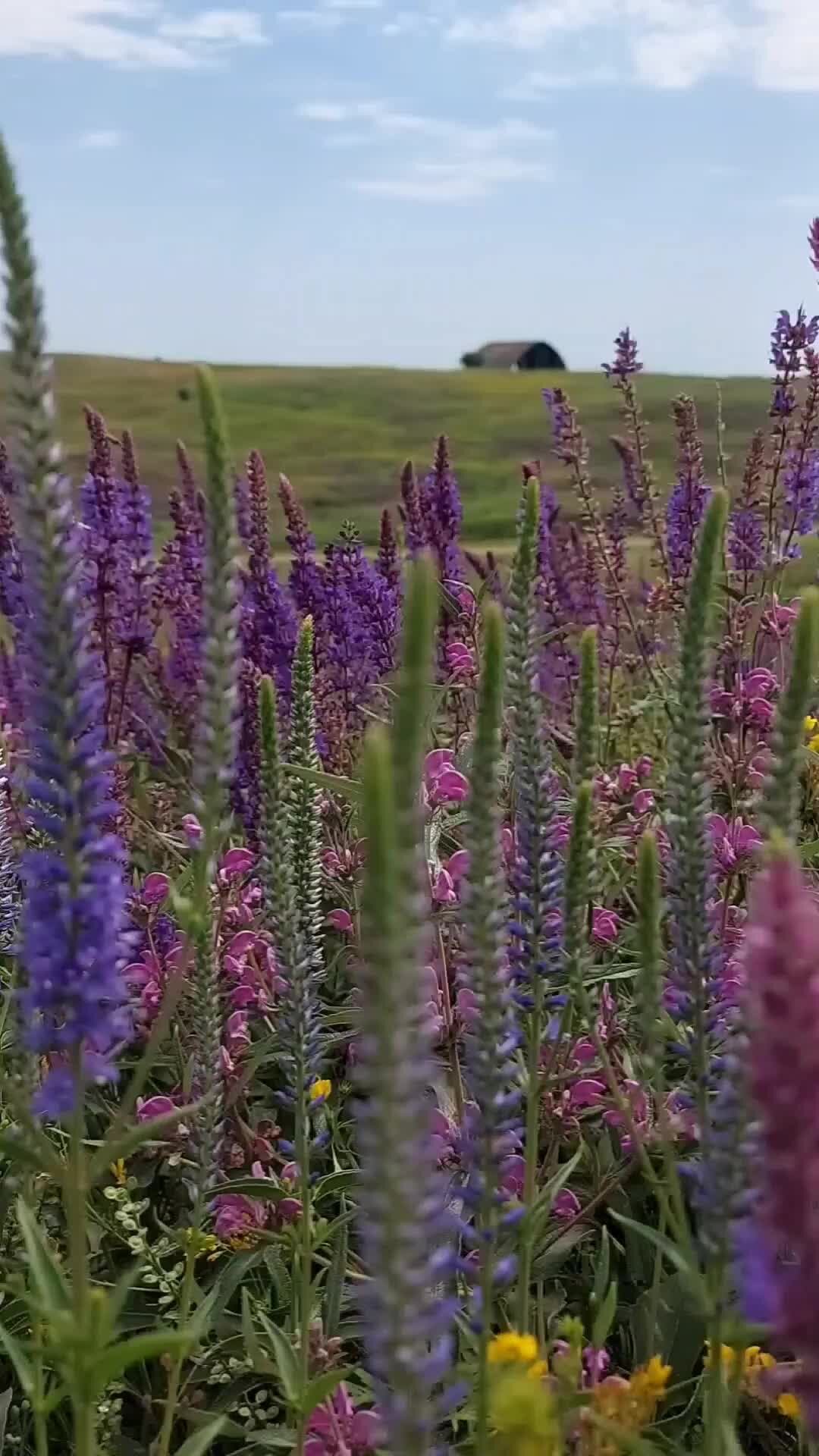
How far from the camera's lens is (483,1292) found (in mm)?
1733

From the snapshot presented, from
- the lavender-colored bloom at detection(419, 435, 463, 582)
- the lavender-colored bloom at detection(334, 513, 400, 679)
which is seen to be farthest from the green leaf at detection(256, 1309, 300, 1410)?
the lavender-colored bloom at detection(419, 435, 463, 582)

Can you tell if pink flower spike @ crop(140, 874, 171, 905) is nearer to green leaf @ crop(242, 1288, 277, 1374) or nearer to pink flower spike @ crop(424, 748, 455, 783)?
pink flower spike @ crop(424, 748, 455, 783)

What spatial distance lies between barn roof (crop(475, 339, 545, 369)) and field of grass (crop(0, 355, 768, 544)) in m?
7.76

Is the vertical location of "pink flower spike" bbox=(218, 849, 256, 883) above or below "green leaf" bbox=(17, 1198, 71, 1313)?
above

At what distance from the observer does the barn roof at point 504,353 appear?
77.5m

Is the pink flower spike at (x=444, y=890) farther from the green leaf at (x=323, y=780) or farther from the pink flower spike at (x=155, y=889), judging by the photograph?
the pink flower spike at (x=155, y=889)

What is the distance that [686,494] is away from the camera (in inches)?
199

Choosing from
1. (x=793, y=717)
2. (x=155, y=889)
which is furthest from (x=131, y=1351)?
(x=155, y=889)

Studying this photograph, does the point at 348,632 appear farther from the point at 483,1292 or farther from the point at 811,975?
the point at 811,975

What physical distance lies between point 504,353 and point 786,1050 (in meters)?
80.1

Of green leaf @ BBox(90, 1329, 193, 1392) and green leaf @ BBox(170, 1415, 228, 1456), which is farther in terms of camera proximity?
green leaf @ BBox(170, 1415, 228, 1456)

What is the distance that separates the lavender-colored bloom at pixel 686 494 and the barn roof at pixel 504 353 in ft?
245

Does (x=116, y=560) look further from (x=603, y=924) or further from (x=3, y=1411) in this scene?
(x=3, y=1411)

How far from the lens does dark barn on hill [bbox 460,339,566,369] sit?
7750cm
